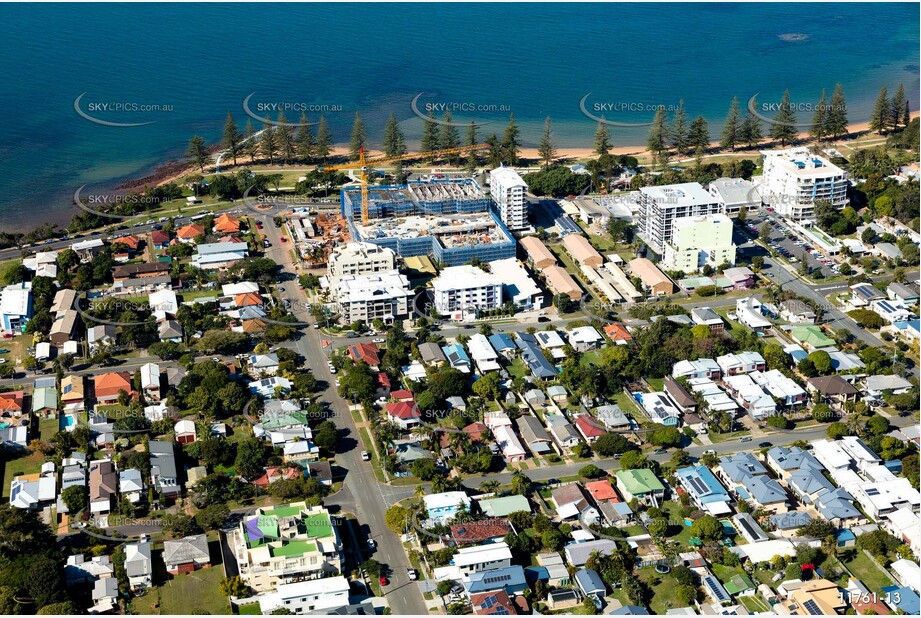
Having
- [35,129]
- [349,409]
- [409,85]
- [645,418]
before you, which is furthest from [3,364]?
[409,85]

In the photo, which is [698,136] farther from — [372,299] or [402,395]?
[402,395]

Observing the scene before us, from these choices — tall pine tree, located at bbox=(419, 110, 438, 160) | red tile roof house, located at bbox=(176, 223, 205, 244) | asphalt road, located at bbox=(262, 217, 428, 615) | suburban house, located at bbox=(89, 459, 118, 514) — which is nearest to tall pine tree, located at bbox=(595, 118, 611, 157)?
tall pine tree, located at bbox=(419, 110, 438, 160)

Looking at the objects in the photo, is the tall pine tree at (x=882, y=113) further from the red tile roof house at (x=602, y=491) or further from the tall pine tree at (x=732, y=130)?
the red tile roof house at (x=602, y=491)

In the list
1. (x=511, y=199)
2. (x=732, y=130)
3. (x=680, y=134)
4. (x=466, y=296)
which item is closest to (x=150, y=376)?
(x=466, y=296)

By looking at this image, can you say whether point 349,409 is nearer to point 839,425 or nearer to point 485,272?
point 485,272

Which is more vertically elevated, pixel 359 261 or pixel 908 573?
pixel 359 261

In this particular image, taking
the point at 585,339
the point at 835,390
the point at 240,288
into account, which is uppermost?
the point at 240,288
